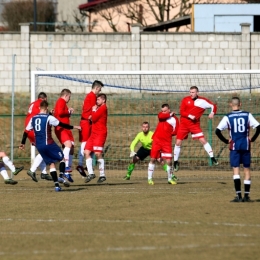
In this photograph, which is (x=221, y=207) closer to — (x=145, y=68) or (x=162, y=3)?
(x=145, y=68)

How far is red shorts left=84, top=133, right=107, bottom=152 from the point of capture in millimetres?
20391

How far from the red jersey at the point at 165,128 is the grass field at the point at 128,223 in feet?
4.20

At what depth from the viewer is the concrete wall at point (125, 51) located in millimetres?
37781

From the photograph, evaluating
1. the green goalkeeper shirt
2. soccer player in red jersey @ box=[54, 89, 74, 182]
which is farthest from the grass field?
the green goalkeeper shirt

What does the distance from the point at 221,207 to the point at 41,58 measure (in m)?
24.0

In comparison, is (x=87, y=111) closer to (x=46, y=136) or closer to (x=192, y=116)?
(x=192, y=116)

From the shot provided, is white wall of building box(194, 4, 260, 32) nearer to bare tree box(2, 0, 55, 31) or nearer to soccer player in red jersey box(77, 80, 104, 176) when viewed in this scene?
soccer player in red jersey box(77, 80, 104, 176)

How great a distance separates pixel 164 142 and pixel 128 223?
7140 millimetres

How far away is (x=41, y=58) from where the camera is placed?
3819 cm

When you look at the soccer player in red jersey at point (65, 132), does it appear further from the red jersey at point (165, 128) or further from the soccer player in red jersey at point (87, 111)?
the red jersey at point (165, 128)

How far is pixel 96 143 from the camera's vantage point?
2044 cm

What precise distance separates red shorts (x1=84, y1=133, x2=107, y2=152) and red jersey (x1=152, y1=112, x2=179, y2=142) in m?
1.10

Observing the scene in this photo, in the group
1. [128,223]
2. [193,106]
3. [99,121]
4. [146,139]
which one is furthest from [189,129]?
[128,223]

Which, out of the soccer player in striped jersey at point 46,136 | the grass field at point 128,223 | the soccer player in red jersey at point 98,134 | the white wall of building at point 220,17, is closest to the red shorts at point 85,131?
the soccer player in red jersey at point 98,134
